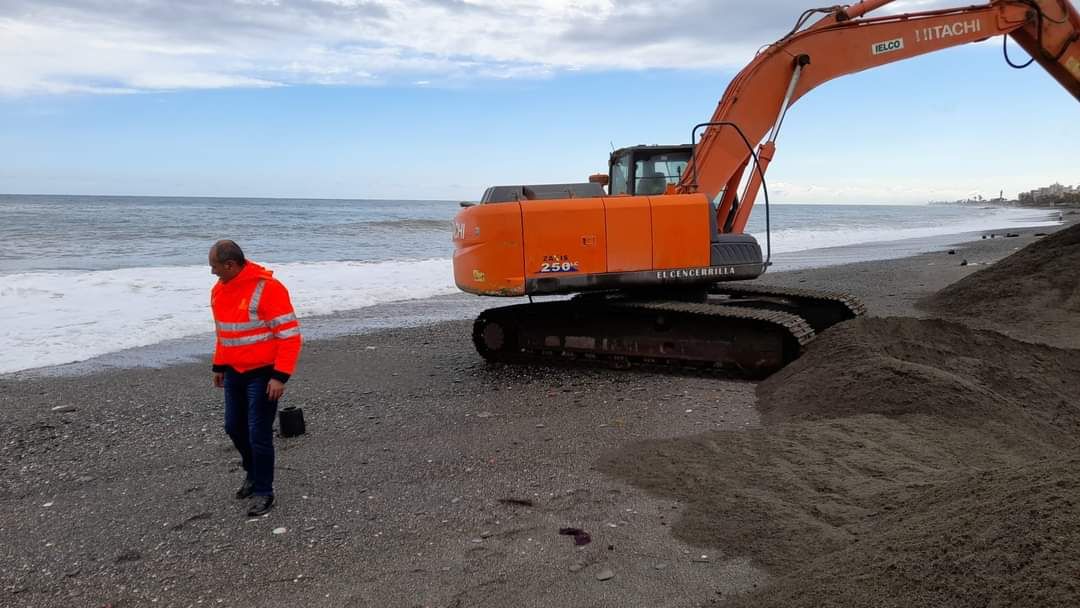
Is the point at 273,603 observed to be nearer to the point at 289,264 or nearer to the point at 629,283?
the point at 629,283

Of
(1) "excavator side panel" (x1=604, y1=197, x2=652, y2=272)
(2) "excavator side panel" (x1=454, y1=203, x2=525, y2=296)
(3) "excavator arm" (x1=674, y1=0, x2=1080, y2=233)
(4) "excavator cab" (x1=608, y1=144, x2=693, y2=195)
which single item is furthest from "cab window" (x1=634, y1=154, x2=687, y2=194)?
(2) "excavator side panel" (x1=454, y1=203, x2=525, y2=296)

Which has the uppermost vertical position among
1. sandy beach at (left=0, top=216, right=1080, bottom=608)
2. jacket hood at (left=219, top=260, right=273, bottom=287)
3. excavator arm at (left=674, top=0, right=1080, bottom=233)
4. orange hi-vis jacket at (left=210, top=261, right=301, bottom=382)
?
excavator arm at (left=674, top=0, right=1080, bottom=233)

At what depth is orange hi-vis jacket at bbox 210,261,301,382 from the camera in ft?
15.3

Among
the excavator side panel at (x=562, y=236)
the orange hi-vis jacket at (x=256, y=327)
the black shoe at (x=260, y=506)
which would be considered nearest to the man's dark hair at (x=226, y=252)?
the orange hi-vis jacket at (x=256, y=327)

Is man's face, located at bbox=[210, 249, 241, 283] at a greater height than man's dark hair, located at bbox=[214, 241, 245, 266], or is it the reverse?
man's dark hair, located at bbox=[214, 241, 245, 266]

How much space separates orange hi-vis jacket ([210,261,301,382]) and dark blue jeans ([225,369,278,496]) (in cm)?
8

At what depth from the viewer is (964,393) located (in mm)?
5773

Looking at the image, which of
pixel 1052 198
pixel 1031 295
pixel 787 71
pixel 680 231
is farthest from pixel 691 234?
pixel 1052 198

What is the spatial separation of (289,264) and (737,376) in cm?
1636

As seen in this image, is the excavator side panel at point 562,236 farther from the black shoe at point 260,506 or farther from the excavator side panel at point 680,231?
the black shoe at point 260,506

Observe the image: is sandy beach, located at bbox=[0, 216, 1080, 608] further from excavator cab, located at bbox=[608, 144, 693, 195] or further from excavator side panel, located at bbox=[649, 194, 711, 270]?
excavator cab, located at bbox=[608, 144, 693, 195]

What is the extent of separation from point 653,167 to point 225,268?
17.9ft

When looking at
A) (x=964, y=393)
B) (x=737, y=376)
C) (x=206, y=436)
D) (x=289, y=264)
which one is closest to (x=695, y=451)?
(x=964, y=393)

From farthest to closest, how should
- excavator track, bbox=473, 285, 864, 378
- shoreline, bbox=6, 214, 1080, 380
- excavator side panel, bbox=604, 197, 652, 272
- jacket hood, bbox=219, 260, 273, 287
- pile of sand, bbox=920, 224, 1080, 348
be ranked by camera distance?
pile of sand, bbox=920, 224, 1080, 348
shoreline, bbox=6, 214, 1080, 380
excavator side panel, bbox=604, 197, 652, 272
excavator track, bbox=473, 285, 864, 378
jacket hood, bbox=219, 260, 273, 287
